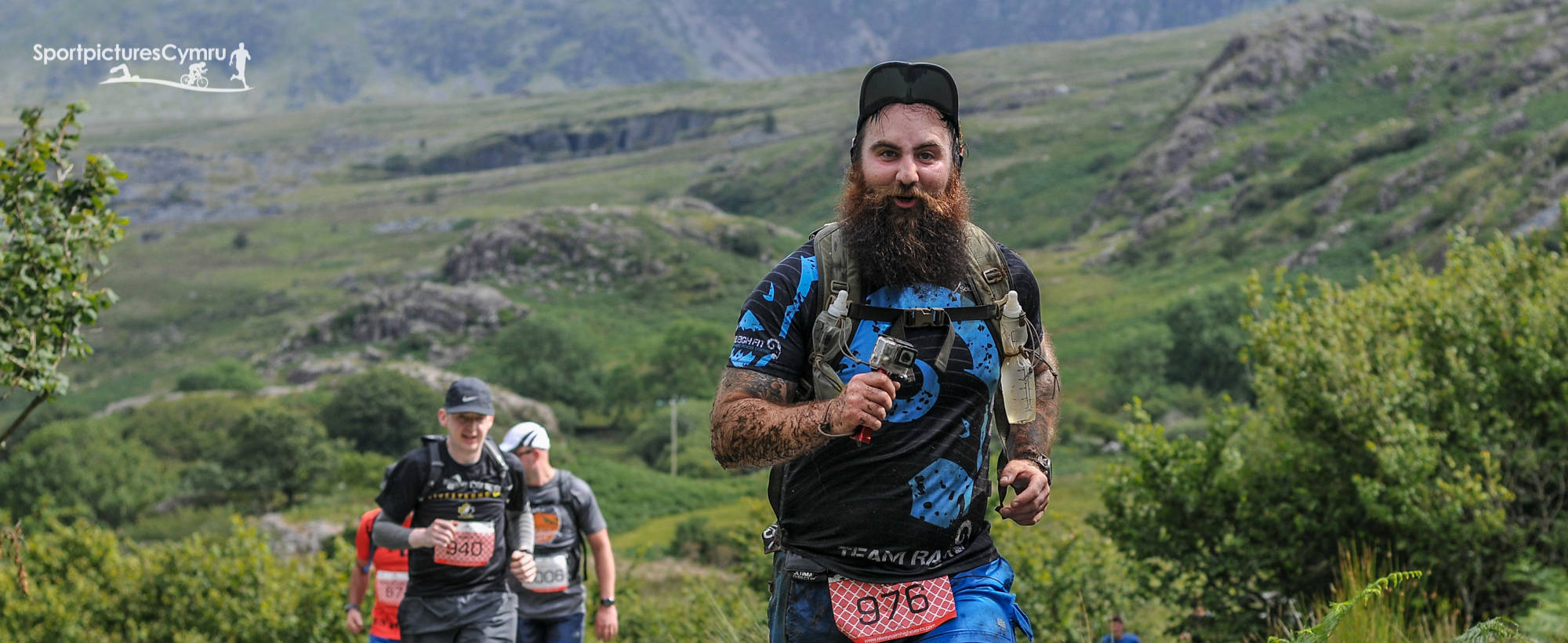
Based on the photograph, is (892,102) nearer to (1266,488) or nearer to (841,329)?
(841,329)

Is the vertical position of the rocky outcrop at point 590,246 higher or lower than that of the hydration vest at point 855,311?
lower

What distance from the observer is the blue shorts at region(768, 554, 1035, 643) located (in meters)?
3.36

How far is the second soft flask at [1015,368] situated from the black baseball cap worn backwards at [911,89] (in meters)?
0.60

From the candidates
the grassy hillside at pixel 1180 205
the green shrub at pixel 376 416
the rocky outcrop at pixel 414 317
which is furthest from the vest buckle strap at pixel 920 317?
the rocky outcrop at pixel 414 317

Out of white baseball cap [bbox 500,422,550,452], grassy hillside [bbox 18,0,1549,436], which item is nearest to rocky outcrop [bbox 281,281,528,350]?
grassy hillside [bbox 18,0,1549,436]

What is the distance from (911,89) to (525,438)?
5374 mm

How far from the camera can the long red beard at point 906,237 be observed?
3377mm

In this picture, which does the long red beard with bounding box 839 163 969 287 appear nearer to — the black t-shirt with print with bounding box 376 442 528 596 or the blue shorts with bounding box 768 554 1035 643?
the blue shorts with bounding box 768 554 1035 643

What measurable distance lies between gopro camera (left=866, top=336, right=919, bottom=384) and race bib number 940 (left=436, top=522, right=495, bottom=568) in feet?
14.7

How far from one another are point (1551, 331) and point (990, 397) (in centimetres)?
1145

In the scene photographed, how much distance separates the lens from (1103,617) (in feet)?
47.8

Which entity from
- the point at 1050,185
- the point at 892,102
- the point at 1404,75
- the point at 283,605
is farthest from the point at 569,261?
the point at 892,102

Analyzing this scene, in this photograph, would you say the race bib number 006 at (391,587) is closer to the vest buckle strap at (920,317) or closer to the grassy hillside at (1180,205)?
the vest buckle strap at (920,317)

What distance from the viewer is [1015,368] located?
3453 millimetres
